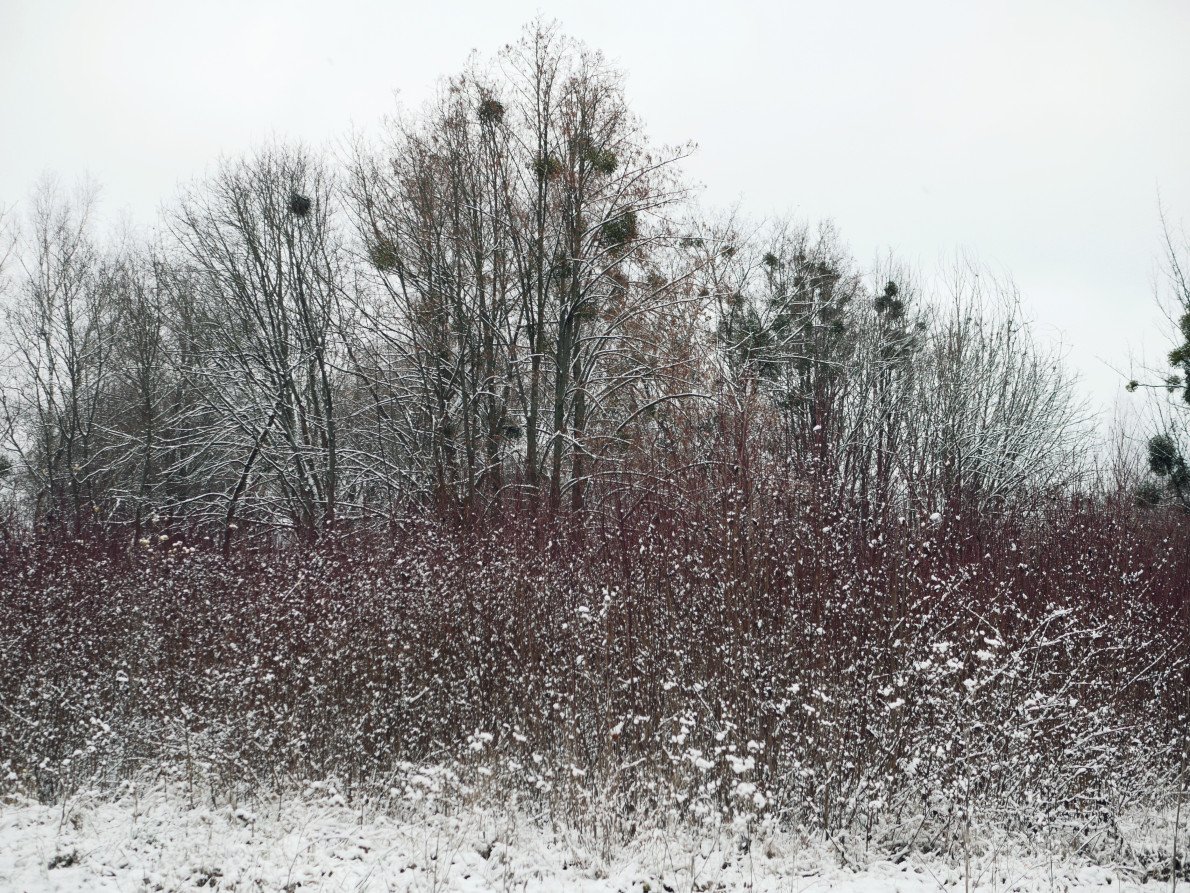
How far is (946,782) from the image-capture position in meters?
4.39

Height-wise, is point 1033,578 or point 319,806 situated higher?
point 1033,578

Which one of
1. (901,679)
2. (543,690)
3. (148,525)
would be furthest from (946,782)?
(148,525)

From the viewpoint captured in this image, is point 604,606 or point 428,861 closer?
point 428,861

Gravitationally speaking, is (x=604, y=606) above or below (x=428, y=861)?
above

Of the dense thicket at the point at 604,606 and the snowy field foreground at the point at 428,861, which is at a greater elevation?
the dense thicket at the point at 604,606

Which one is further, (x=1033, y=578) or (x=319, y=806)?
(x=1033, y=578)

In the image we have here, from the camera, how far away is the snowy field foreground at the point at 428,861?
387 centimetres

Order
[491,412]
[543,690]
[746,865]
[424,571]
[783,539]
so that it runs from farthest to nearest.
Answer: [491,412] → [424,571] → [783,539] → [543,690] → [746,865]

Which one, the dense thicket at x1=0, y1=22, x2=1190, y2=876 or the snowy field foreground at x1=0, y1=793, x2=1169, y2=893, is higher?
the dense thicket at x1=0, y1=22, x2=1190, y2=876

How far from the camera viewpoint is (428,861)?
4.09m

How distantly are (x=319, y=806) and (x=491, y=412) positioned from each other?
8968 millimetres

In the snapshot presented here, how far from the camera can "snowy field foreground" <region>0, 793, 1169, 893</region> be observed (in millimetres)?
3869

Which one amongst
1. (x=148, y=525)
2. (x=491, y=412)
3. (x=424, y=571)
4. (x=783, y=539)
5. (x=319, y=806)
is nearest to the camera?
(x=319, y=806)

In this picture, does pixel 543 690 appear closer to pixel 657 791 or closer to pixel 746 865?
pixel 657 791
